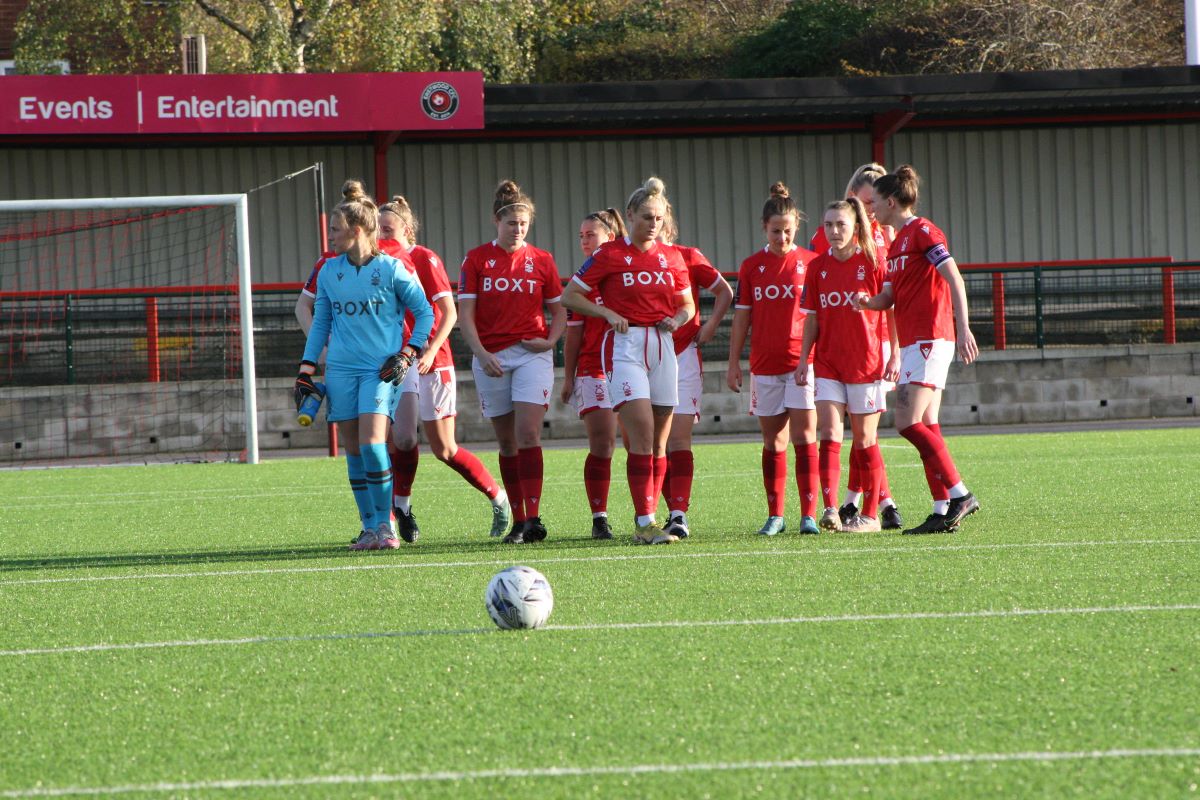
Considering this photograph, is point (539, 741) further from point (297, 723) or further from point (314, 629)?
point (314, 629)

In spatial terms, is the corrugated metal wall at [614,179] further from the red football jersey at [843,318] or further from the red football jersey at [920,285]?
the red football jersey at [920,285]

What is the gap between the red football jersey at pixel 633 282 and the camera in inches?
296

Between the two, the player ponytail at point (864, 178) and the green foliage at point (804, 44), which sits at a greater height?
the green foliage at point (804, 44)

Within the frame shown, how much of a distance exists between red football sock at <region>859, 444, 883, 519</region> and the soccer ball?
330 centimetres

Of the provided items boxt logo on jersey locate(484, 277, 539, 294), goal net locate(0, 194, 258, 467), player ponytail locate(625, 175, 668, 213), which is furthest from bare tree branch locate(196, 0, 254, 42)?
player ponytail locate(625, 175, 668, 213)

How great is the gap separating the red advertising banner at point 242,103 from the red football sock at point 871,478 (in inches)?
529

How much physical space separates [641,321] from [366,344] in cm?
144

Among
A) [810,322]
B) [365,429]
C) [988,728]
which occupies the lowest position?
[988,728]

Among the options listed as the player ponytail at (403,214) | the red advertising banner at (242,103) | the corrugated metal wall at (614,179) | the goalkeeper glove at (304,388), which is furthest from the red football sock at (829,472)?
the corrugated metal wall at (614,179)

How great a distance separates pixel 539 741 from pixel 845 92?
62.6 ft

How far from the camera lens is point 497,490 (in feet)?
27.5

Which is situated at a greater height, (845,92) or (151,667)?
(845,92)

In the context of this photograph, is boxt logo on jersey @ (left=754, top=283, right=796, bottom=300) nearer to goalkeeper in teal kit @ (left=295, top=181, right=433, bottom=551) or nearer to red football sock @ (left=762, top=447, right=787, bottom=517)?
red football sock @ (left=762, top=447, right=787, bottom=517)

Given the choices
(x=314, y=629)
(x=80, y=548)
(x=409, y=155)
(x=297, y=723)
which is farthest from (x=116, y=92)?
(x=297, y=723)
